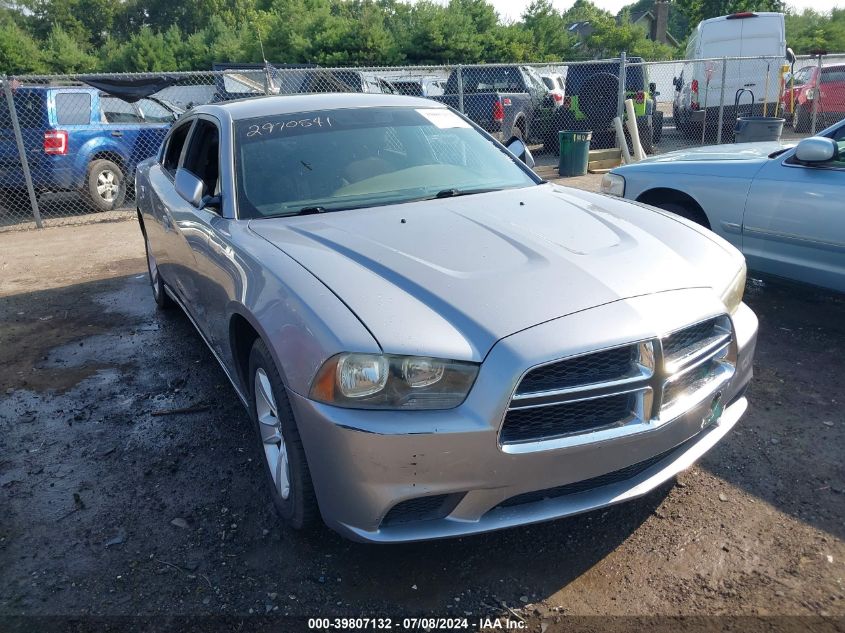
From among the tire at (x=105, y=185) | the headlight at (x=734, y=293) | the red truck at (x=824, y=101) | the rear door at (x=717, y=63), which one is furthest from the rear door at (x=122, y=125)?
the red truck at (x=824, y=101)

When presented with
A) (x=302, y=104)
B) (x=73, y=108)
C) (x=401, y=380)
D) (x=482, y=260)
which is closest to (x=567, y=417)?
(x=401, y=380)

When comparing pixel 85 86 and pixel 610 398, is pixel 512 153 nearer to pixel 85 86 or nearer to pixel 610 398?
pixel 610 398

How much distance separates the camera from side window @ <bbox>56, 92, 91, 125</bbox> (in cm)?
1005

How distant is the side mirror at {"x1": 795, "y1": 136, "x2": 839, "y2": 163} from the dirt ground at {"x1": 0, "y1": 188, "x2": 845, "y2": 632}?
1219 mm

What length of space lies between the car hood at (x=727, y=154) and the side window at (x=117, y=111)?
8.72 meters

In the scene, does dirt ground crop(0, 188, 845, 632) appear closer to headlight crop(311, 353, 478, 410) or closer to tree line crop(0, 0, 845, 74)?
headlight crop(311, 353, 478, 410)

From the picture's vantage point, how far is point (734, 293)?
2984 millimetres

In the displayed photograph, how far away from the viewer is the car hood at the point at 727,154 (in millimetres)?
5227

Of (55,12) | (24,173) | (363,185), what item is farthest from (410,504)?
(55,12)

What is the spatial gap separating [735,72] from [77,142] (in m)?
13.9

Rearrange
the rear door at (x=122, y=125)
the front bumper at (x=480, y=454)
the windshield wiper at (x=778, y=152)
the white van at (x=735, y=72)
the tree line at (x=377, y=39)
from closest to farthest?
the front bumper at (x=480, y=454)
the windshield wiper at (x=778, y=152)
the rear door at (x=122, y=125)
the white van at (x=735, y=72)
the tree line at (x=377, y=39)

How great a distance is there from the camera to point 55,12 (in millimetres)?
55844

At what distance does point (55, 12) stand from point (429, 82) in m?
52.6

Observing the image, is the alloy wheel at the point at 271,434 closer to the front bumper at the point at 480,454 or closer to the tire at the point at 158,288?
the front bumper at the point at 480,454
